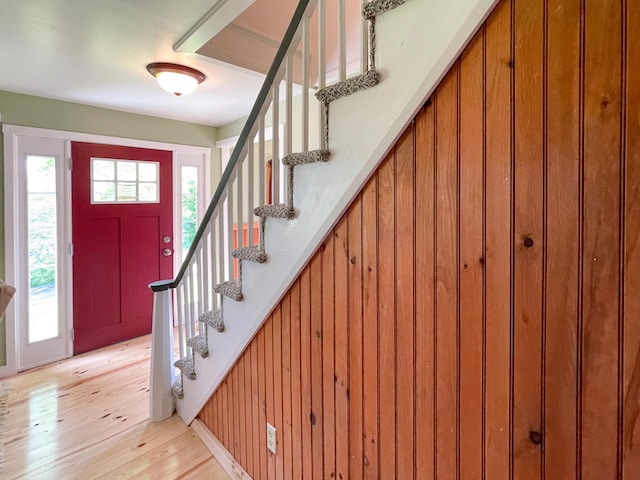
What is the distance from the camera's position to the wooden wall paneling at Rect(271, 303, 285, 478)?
147cm

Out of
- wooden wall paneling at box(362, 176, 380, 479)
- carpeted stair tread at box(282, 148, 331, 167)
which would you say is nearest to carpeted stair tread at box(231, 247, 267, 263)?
carpeted stair tread at box(282, 148, 331, 167)

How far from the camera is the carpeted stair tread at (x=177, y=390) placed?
222 centimetres

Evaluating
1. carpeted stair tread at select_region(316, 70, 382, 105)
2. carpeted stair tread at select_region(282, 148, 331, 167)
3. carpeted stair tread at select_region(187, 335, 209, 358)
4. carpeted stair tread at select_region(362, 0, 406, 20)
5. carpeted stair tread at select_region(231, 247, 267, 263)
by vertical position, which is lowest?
carpeted stair tread at select_region(187, 335, 209, 358)

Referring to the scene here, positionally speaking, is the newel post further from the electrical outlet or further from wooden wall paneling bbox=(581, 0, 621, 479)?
wooden wall paneling bbox=(581, 0, 621, 479)

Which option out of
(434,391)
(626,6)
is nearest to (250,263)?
(434,391)

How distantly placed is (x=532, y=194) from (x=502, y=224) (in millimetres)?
88

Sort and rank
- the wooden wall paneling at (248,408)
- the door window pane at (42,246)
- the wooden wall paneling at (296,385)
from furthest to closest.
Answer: the door window pane at (42,246), the wooden wall paneling at (248,408), the wooden wall paneling at (296,385)

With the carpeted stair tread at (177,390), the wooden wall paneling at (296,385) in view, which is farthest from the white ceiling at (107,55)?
the carpeted stair tread at (177,390)

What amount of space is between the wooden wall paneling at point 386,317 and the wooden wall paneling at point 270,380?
2.01ft

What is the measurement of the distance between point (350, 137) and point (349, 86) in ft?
0.47

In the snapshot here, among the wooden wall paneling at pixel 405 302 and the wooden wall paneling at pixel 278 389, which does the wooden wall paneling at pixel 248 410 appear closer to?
the wooden wall paneling at pixel 278 389

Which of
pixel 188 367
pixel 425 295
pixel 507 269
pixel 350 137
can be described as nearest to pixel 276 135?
pixel 350 137

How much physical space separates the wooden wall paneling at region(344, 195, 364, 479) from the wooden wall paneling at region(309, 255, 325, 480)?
0.49 ft

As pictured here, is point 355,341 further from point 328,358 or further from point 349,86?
point 349,86
